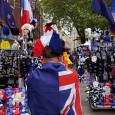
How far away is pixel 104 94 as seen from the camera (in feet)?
29.3

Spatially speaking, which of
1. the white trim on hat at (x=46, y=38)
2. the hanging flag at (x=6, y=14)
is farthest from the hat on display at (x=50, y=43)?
the hanging flag at (x=6, y=14)

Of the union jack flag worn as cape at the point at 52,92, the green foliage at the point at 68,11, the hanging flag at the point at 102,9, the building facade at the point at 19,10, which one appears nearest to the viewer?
the union jack flag worn as cape at the point at 52,92

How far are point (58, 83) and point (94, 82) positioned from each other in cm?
645

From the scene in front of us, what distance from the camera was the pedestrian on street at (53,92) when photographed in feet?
8.67

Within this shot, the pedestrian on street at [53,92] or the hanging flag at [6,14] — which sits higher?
the hanging flag at [6,14]

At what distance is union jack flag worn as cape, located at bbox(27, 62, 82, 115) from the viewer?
264 centimetres

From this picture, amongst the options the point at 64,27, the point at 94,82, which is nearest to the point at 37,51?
the point at 94,82

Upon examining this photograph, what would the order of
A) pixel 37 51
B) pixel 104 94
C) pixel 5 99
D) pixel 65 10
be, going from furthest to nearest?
pixel 65 10, pixel 104 94, pixel 5 99, pixel 37 51

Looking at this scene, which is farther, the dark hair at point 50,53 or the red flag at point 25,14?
the red flag at point 25,14

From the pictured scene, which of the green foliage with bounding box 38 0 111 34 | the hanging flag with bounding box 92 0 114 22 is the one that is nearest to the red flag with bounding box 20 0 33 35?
the hanging flag with bounding box 92 0 114 22

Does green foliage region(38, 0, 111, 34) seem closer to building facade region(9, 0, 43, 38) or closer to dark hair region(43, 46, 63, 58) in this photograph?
building facade region(9, 0, 43, 38)

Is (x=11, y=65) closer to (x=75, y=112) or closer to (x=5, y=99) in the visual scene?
(x=5, y=99)

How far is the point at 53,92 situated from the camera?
265cm

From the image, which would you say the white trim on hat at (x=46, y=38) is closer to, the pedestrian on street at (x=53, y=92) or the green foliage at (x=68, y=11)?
the pedestrian on street at (x=53, y=92)
